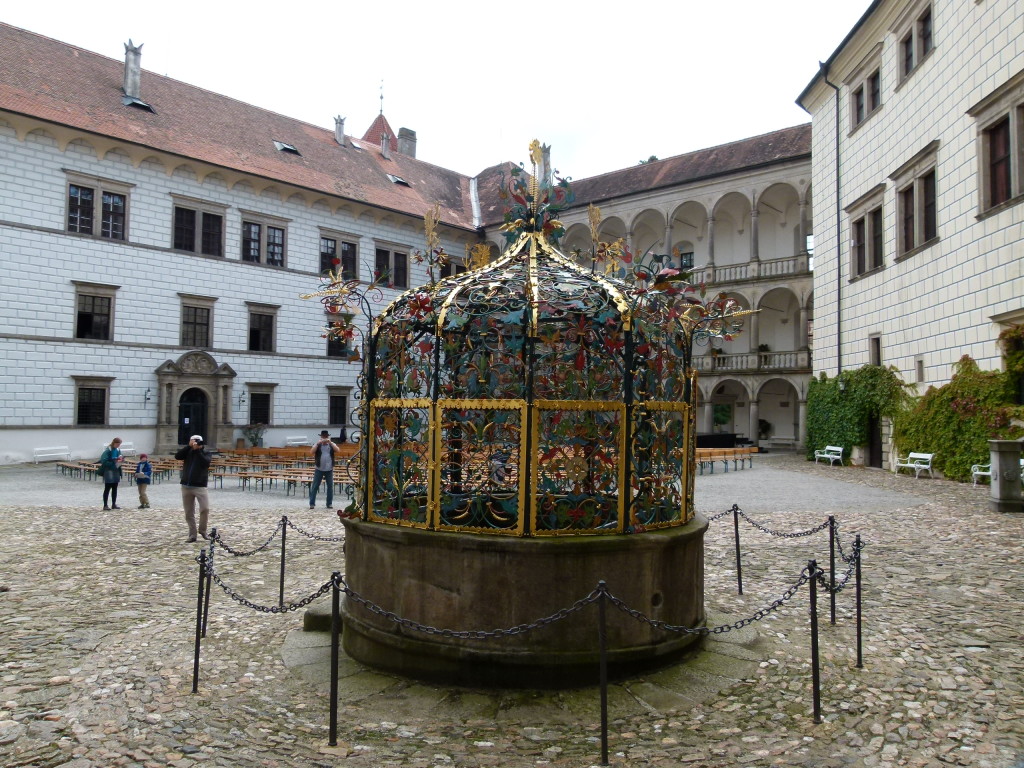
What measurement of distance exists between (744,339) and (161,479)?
26.3m

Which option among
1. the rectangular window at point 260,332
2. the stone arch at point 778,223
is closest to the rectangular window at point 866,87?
the stone arch at point 778,223

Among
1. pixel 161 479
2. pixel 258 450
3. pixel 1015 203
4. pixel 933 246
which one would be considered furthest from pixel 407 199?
pixel 1015 203

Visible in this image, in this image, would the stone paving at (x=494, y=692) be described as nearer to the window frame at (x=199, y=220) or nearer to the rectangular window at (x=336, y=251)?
the window frame at (x=199, y=220)

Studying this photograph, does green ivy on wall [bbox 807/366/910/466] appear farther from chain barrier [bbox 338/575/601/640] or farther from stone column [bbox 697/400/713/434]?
chain barrier [bbox 338/575/601/640]

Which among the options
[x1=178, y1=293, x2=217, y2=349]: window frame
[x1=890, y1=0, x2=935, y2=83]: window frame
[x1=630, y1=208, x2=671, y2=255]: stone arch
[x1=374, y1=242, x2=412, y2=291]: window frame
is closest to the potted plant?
[x1=178, y1=293, x2=217, y2=349]: window frame

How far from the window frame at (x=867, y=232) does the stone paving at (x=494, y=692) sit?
15553mm

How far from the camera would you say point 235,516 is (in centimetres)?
1362

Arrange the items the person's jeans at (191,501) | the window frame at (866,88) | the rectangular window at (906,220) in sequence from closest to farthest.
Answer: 1. the person's jeans at (191,501)
2. the rectangular window at (906,220)
3. the window frame at (866,88)

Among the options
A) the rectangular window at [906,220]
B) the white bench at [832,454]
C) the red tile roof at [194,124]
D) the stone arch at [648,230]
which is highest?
the red tile roof at [194,124]

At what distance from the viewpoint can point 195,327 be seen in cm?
2986

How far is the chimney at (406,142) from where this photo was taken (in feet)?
150

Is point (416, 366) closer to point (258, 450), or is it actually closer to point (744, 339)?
point (258, 450)

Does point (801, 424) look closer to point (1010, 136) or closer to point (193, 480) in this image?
point (1010, 136)

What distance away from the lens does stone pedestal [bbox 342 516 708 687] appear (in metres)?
5.00
